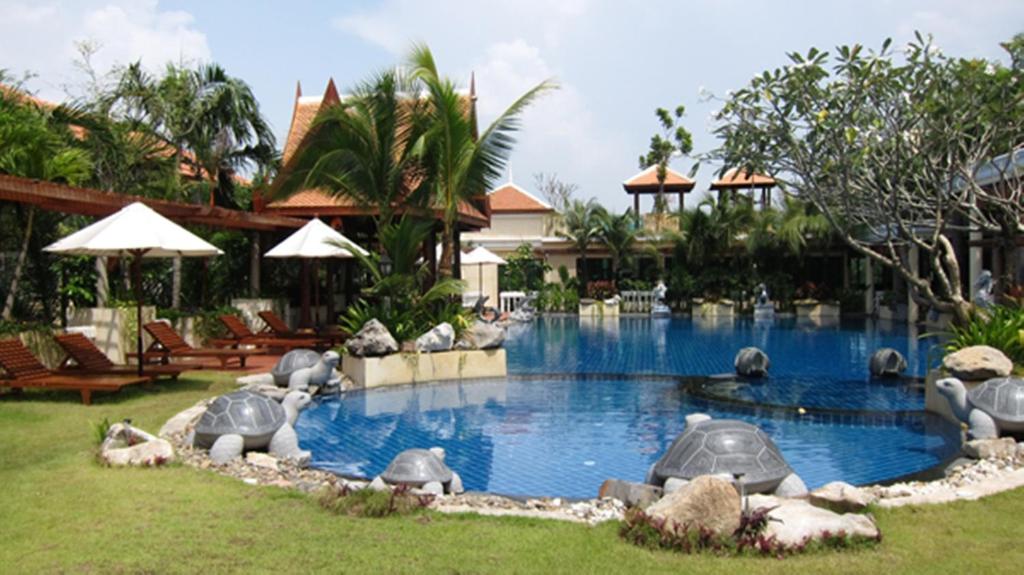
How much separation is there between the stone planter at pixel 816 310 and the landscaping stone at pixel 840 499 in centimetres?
2366

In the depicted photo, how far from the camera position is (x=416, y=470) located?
6547 millimetres

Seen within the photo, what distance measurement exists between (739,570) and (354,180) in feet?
38.1

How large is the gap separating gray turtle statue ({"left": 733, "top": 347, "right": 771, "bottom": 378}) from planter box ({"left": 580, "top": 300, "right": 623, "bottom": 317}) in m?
15.7

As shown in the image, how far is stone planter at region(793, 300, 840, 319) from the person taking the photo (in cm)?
2824

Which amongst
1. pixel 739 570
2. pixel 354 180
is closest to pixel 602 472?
pixel 739 570

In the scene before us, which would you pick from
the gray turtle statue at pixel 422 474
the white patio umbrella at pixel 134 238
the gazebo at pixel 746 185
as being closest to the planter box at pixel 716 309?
the gazebo at pixel 746 185

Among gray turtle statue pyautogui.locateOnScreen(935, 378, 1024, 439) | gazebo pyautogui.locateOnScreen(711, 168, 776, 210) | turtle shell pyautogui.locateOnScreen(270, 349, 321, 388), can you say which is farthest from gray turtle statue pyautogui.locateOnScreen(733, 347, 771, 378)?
gazebo pyautogui.locateOnScreen(711, 168, 776, 210)

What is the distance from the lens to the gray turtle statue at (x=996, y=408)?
782 centimetres

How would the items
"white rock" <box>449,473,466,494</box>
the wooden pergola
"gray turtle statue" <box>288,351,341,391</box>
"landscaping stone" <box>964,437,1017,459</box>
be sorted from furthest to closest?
the wooden pergola, "gray turtle statue" <box>288,351,341,391</box>, "landscaping stone" <box>964,437,1017,459</box>, "white rock" <box>449,473,466,494</box>

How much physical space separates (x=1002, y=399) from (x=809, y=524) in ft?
14.3

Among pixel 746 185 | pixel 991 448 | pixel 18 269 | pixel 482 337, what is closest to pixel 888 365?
pixel 991 448

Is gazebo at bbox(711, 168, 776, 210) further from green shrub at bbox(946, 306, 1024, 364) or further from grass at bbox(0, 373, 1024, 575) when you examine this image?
grass at bbox(0, 373, 1024, 575)

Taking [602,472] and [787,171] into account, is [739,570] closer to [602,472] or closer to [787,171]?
[602,472]

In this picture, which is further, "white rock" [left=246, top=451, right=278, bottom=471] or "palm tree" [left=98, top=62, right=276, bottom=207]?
"palm tree" [left=98, top=62, right=276, bottom=207]
